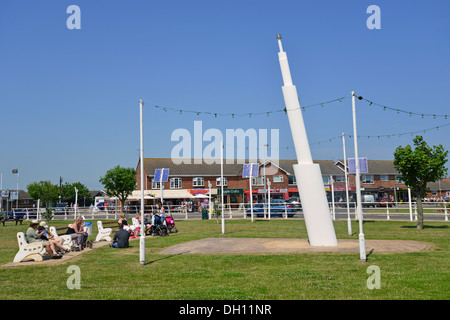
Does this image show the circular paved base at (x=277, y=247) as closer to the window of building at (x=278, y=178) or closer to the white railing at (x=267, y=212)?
the white railing at (x=267, y=212)

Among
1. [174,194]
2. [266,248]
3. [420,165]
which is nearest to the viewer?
[266,248]

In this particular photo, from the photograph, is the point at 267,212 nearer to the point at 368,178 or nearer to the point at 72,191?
the point at 368,178

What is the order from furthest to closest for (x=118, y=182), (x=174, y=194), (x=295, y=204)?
(x=174, y=194) → (x=118, y=182) → (x=295, y=204)

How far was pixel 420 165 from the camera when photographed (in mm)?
22000

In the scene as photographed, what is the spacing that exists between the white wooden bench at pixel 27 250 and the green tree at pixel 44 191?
316ft

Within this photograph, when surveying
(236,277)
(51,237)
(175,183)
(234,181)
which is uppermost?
(234,181)

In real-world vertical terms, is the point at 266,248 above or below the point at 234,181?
below

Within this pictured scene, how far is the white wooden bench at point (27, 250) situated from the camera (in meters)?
13.2

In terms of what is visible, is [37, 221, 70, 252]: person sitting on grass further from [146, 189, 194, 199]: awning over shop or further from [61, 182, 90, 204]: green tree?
[61, 182, 90, 204]: green tree

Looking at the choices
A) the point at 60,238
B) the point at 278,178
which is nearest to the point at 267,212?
the point at 60,238

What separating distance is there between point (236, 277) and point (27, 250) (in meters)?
7.23

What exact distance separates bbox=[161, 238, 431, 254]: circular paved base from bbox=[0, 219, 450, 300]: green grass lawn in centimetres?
82
